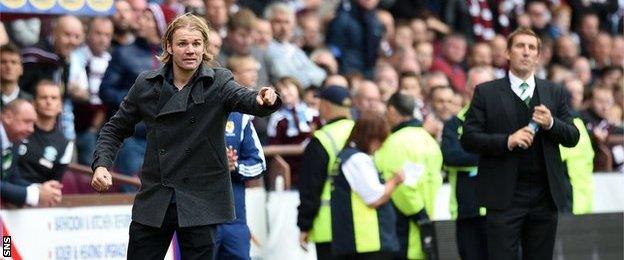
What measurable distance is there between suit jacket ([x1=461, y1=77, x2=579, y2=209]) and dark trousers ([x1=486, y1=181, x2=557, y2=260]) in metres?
0.08

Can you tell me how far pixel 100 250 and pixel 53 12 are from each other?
2090 mm

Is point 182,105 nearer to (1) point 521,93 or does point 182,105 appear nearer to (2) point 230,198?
(2) point 230,198

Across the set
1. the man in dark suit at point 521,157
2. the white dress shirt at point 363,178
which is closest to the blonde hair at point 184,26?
the man in dark suit at point 521,157

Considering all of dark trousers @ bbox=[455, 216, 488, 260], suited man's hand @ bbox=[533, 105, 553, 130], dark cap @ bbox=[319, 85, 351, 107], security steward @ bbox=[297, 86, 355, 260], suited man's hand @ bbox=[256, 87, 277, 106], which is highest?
dark cap @ bbox=[319, 85, 351, 107]

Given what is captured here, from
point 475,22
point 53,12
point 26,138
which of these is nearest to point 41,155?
point 26,138

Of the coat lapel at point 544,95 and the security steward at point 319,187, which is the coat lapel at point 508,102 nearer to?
the coat lapel at point 544,95

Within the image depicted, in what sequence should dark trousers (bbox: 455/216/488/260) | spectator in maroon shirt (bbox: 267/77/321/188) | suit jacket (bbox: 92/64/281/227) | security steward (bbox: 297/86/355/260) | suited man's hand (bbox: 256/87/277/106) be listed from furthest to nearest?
1. spectator in maroon shirt (bbox: 267/77/321/188)
2. dark trousers (bbox: 455/216/488/260)
3. security steward (bbox: 297/86/355/260)
4. suit jacket (bbox: 92/64/281/227)
5. suited man's hand (bbox: 256/87/277/106)

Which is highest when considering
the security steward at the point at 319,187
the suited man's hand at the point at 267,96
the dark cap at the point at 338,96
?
the dark cap at the point at 338,96

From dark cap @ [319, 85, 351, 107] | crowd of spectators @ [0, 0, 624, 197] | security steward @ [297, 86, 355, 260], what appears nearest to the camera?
security steward @ [297, 86, 355, 260]

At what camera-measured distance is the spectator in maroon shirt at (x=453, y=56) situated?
22.0m

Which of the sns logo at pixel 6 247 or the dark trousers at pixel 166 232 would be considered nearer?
the dark trousers at pixel 166 232

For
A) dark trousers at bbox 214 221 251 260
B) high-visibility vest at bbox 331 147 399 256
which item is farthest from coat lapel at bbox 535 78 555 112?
dark trousers at bbox 214 221 251 260

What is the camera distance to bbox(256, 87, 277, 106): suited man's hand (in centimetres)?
916

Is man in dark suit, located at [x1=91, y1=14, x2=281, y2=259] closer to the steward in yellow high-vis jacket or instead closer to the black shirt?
the black shirt
